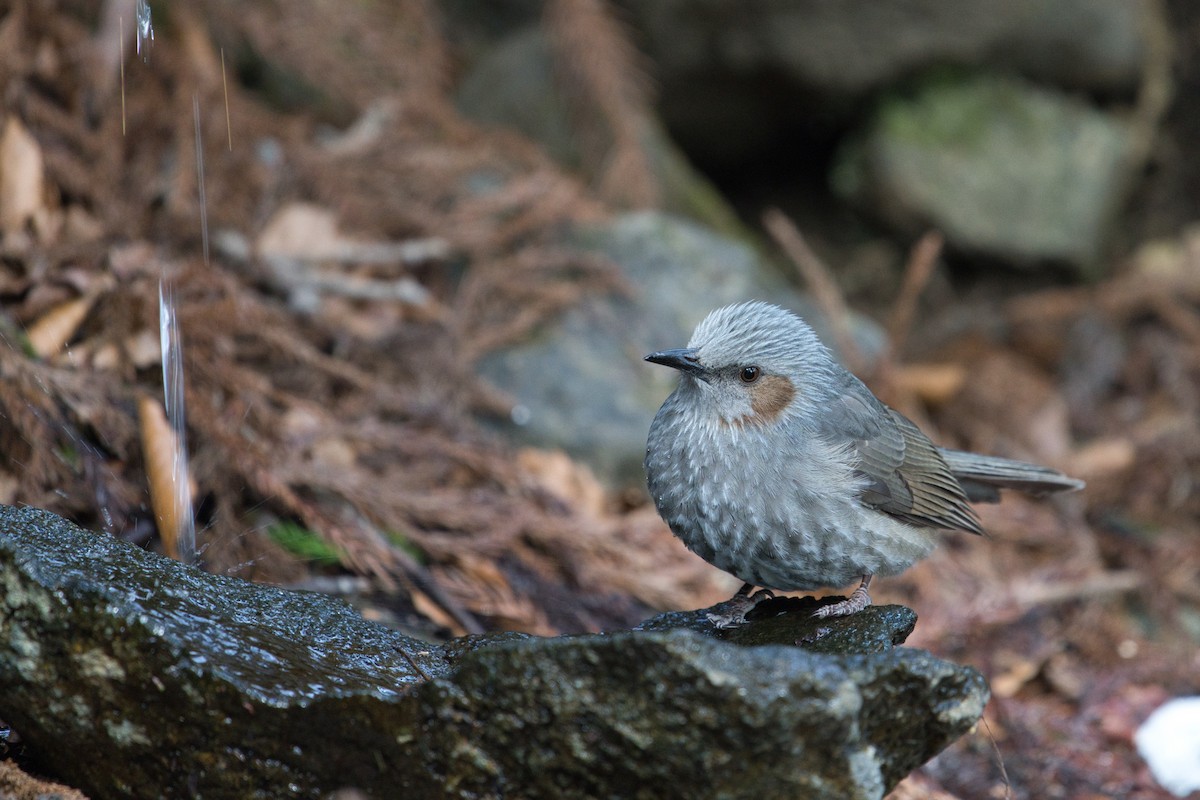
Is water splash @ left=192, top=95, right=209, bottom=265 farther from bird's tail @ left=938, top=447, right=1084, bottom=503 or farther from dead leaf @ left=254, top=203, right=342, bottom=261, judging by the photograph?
bird's tail @ left=938, top=447, right=1084, bottom=503

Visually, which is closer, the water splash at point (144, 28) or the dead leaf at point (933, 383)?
the water splash at point (144, 28)

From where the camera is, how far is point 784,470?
3.73m

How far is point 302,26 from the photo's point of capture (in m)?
6.37

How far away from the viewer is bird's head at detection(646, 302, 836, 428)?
3.88m

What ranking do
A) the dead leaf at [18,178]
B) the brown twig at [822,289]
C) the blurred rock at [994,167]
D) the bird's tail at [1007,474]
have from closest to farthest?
the bird's tail at [1007,474] < the dead leaf at [18,178] < the brown twig at [822,289] < the blurred rock at [994,167]

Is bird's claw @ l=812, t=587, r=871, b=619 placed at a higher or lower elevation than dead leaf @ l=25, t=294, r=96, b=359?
lower

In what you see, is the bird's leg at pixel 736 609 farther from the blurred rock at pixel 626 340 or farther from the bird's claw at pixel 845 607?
the blurred rock at pixel 626 340

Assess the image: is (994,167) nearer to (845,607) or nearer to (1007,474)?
(1007,474)

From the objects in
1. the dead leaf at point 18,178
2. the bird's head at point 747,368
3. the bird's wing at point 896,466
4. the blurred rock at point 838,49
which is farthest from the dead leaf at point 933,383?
the dead leaf at point 18,178

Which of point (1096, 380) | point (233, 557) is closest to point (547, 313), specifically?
point (233, 557)

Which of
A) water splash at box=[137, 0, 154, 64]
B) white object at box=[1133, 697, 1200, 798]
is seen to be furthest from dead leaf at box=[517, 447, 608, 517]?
water splash at box=[137, 0, 154, 64]

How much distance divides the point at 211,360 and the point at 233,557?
912 mm

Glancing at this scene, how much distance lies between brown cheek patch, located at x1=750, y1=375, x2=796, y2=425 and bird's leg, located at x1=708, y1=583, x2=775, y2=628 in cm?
58

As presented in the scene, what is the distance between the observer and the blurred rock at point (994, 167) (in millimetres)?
8906
